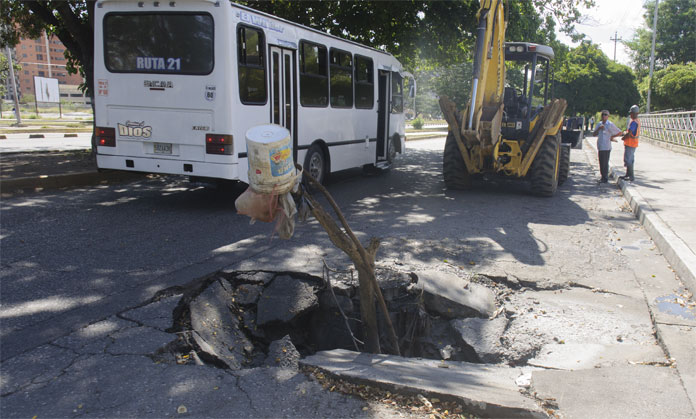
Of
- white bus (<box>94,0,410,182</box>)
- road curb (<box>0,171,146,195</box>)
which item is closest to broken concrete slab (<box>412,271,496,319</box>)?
white bus (<box>94,0,410,182</box>)

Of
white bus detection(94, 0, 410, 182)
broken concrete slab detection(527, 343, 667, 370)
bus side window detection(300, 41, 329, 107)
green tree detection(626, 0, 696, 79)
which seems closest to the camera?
broken concrete slab detection(527, 343, 667, 370)

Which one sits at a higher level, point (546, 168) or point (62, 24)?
point (62, 24)

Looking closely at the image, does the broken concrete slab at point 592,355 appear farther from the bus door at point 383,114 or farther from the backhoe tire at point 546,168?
the bus door at point 383,114

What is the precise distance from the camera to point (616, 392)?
3258 mm

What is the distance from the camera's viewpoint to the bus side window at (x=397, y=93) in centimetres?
1435

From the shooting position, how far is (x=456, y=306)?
4699 millimetres

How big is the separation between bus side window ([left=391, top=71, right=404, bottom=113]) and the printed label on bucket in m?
11.6

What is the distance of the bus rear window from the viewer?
7.97m

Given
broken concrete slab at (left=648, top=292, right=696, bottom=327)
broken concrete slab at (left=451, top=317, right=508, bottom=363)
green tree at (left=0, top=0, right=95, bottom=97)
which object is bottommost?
broken concrete slab at (left=451, top=317, right=508, bottom=363)

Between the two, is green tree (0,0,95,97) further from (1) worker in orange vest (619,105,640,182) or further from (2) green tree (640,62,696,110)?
(2) green tree (640,62,696,110)

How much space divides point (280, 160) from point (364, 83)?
10052mm

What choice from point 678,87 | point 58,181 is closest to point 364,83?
point 58,181

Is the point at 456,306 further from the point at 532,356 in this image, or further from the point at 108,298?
the point at 108,298

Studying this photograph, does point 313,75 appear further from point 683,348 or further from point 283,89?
point 683,348
